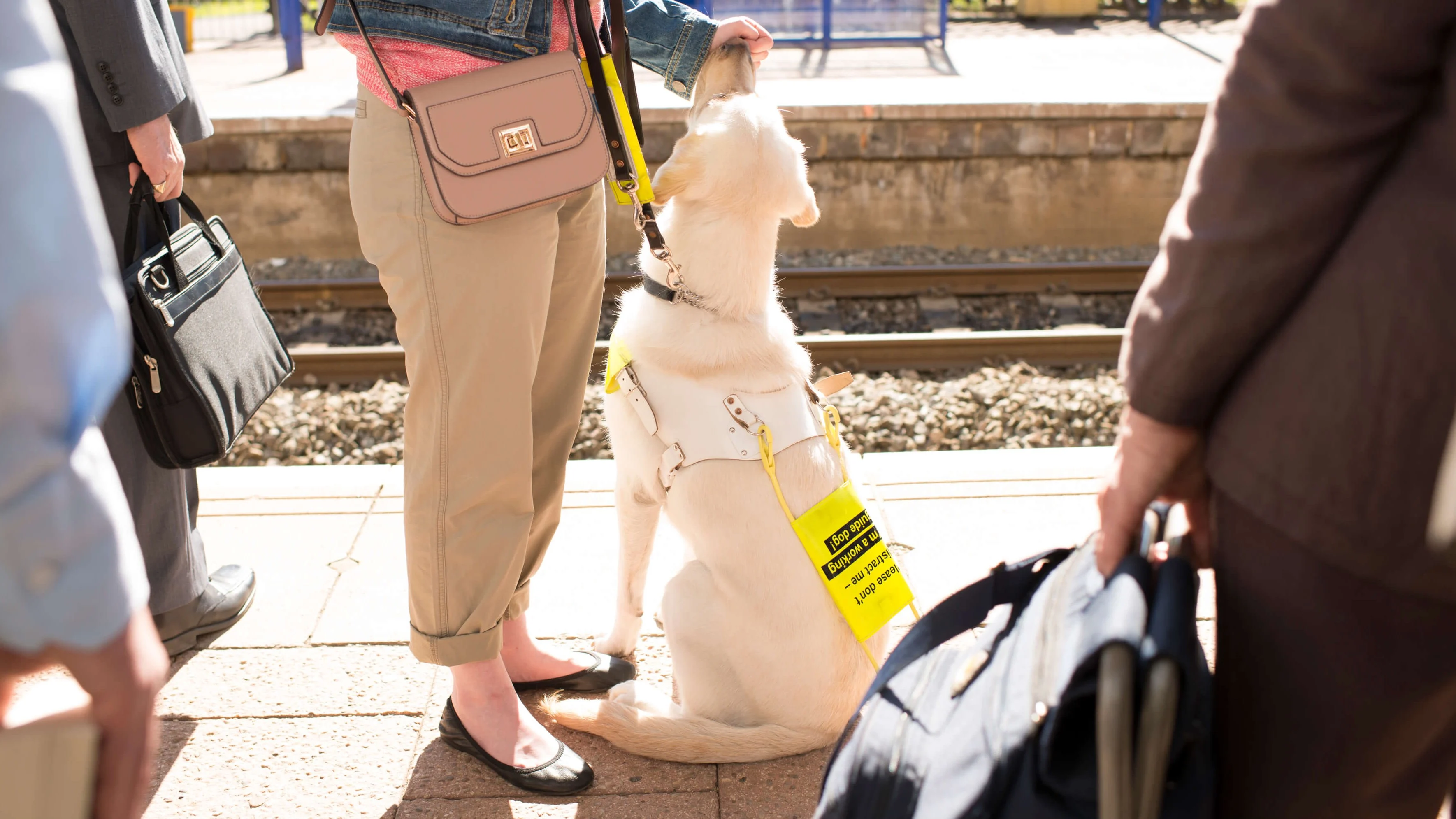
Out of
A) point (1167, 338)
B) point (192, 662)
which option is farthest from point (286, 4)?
point (1167, 338)

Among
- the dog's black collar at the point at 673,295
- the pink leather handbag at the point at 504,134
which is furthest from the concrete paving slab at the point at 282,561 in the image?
the pink leather handbag at the point at 504,134

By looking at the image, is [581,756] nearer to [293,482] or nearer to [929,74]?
[293,482]

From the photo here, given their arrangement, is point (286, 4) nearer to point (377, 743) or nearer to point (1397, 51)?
point (377, 743)

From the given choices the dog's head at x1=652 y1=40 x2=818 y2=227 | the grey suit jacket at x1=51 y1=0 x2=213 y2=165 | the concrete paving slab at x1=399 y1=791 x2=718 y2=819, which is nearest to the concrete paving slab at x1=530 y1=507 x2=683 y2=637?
the concrete paving slab at x1=399 y1=791 x2=718 y2=819

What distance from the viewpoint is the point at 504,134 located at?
1946mm

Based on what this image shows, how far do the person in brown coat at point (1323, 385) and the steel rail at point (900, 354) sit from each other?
154 inches

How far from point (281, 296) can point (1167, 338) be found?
585cm

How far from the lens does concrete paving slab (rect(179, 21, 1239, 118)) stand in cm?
852

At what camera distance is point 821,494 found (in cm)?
231

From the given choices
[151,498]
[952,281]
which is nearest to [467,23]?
[151,498]

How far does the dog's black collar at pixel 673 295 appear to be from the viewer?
7.93 ft

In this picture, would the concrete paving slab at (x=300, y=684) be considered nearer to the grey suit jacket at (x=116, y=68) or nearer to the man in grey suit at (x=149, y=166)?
the man in grey suit at (x=149, y=166)

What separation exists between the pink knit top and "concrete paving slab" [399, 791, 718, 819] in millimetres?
1482

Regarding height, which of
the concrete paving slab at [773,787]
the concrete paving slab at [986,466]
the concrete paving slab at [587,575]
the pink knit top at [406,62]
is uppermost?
the pink knit top at [406,62]
